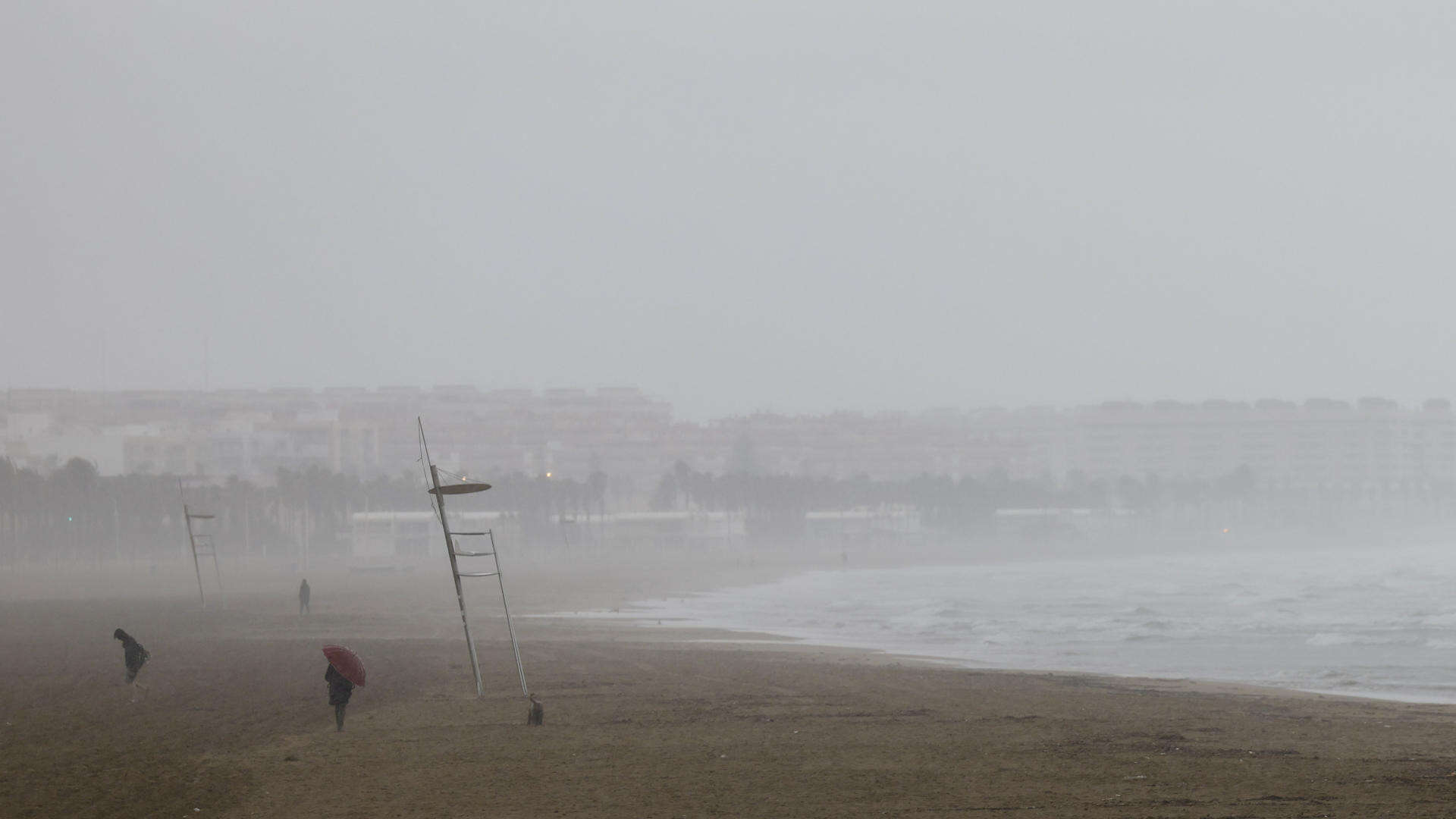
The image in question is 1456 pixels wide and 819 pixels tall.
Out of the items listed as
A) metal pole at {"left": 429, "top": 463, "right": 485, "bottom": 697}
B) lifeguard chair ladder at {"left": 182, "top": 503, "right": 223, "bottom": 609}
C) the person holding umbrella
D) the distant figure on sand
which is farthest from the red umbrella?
lifeguard chair ladder at {"left": 182, "top": 503, "right": 223, "bottom": 609}

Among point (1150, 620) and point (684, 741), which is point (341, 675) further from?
point (1150, 620)

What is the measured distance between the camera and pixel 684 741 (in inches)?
669

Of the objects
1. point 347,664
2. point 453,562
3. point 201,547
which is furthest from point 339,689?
point 201,547

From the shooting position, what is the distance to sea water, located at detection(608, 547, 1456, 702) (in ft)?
92.1

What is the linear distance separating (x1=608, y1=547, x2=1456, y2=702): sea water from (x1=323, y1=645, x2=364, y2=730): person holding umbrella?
15.0 m

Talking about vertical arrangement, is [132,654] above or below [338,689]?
above

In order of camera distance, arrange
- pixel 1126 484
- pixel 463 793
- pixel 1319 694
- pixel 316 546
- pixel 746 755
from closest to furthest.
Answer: pixel 463 793, pixel 746 755, pixel 1319 694, pixel 316 546, pixel 1126 484

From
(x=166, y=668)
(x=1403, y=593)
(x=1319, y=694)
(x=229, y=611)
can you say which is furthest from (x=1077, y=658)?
(x=1403, y=593)

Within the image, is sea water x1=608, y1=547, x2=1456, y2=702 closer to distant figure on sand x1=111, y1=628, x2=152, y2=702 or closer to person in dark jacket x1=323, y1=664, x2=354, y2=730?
person in dark jacket x1=323, y1=664, x2=354, y2=730

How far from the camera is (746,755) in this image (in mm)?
15891

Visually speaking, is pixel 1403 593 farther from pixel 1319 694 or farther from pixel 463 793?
pixel 463 793

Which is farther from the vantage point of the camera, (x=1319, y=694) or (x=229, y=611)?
(x=229, y=611)

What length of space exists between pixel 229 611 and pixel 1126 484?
517 feet

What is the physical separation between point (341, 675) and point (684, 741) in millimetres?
4635
